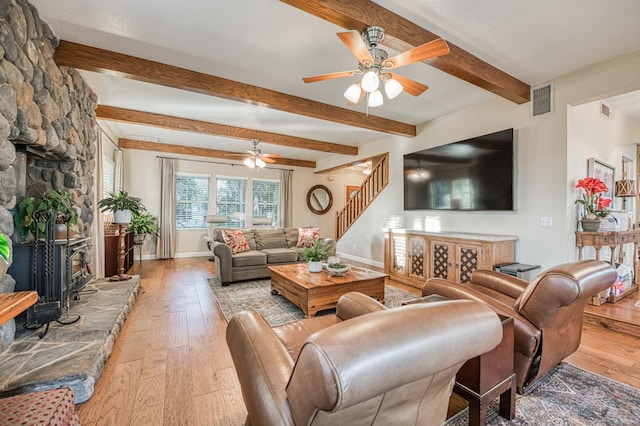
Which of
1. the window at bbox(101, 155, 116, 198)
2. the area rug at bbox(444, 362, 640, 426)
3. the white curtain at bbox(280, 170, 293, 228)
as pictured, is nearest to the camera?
the area rug at bbox(444, 362, 640, 426)

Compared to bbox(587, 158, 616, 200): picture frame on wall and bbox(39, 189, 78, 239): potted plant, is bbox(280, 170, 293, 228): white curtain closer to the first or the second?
bbox(39, 189, 78, 239): potted plant

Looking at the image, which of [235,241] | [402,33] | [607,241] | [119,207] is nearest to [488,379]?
[402,33]

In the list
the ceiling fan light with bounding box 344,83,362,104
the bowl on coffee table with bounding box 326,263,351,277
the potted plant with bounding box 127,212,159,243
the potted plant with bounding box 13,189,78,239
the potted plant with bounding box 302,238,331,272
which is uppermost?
the ceiling fan light with bounding box 344,83,362,104

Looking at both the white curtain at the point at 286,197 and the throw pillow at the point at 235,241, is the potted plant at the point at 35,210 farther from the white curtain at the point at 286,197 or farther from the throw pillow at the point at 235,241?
the white curtain at the point at 286,197

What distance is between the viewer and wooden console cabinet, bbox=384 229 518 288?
358cm

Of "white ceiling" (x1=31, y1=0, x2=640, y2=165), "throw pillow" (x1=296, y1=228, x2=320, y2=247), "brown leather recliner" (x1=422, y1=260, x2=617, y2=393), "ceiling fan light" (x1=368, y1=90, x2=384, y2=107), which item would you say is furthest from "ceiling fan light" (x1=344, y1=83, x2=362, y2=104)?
"throw pillow" (x1=296, y1=228, x2=320, y2=247)

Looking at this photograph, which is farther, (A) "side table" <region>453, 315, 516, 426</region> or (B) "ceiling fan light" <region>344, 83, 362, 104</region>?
(B) "ceiling fan light" <region>344, 83, 362, 104</region>

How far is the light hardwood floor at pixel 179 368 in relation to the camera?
1.68 metres

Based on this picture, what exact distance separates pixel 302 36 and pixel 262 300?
3.02m

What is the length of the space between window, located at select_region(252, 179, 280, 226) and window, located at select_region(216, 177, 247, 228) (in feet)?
1.08

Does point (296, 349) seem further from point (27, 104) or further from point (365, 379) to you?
point (27, 104)

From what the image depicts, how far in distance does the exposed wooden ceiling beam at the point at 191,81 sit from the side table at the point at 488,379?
134 inches

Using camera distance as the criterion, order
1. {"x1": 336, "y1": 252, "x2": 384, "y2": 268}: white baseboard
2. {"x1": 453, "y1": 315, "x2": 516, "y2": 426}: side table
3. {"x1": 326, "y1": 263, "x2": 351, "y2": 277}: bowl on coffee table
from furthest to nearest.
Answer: {"x1": 336, "y1": 252, "x2": 384, "y2": 268}: white baseboard, {"x1": 326, "y1": 263, "x2": 351, "y2": 277}: bowl on coffee table, {"x1": 453, "y1": 315, "x2": 516, "y2": 426}: side table

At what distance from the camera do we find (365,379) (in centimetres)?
66
